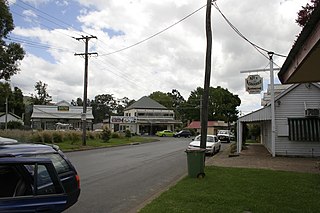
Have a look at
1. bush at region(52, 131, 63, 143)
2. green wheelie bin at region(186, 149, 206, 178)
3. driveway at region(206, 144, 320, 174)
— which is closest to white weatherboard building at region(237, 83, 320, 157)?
driveway at region(206, 144, 320, 174)

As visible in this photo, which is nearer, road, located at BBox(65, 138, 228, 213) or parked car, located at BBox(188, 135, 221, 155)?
road, located at BBox(65, 138, 228, 213)

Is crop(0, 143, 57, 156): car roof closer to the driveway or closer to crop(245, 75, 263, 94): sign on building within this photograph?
the driveway

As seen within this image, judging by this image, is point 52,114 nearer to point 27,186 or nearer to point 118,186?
point 118,186

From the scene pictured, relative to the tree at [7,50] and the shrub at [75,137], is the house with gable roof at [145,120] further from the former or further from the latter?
the tree at [7,50]

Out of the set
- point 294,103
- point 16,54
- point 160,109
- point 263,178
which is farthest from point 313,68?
point 160,109

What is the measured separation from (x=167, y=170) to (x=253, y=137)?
39.2 metres

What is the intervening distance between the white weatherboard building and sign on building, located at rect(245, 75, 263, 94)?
1.69 meters

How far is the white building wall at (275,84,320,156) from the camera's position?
72.2 feet

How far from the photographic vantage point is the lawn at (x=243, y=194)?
25.7 feet

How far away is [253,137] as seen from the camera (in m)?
52.9

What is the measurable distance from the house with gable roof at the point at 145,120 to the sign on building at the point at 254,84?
178 ft

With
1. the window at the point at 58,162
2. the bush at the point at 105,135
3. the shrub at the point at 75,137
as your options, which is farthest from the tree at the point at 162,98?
the window at the point at 58,162

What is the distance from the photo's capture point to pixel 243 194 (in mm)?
9344

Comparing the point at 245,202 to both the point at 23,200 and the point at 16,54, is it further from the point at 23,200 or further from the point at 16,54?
the point at 16,54
